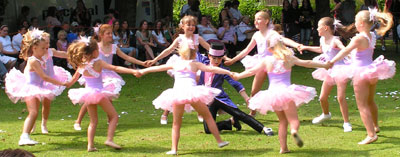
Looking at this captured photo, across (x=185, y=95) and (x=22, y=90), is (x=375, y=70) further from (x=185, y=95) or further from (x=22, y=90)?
(x=22, y=90)

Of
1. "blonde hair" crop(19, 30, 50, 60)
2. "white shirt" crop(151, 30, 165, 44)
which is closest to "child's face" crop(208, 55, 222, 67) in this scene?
"blonde hair" crop(19, 30, 50, 60)

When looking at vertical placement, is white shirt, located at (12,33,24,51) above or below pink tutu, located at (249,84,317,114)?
below

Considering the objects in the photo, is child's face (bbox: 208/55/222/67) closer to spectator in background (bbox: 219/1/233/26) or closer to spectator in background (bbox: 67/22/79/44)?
spectator in background (bbox: 67/22/79/44)

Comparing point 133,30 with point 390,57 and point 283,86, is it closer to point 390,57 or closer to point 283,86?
point 390,57

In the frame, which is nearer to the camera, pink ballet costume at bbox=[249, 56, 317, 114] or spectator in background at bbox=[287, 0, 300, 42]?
pink ballet costume at bbox=[249, 56, 317, 114]

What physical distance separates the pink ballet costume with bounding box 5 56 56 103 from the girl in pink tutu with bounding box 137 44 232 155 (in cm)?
179

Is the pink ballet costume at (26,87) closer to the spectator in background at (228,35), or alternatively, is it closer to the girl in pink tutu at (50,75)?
the girl in pink tutu at (50,75)

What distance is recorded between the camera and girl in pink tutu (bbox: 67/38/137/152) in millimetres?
8320

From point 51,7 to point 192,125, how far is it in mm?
11458

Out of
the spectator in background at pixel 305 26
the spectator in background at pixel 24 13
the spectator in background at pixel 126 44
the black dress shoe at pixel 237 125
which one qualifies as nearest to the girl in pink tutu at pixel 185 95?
the black dress shoe at pixel 237 125

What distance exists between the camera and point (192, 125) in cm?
1041

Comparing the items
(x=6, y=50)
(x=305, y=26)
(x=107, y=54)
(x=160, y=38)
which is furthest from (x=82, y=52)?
(x=305, y=26)

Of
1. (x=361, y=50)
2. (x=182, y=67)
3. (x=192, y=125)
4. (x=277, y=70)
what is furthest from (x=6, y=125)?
(x=361, y=50)

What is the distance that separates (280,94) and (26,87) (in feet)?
11.9
